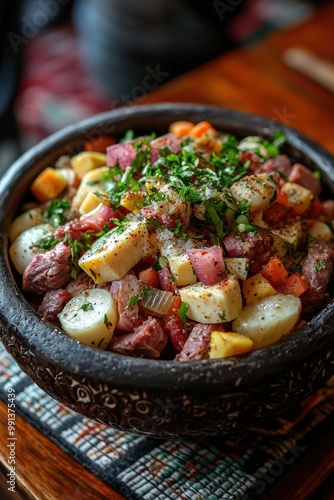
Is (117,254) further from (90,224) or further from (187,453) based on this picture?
(187,453)

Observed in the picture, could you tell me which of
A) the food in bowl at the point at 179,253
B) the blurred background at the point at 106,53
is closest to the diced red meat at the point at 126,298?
the food in bowl at the point at 179,253

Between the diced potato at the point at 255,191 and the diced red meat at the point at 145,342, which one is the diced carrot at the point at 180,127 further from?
the diced red meat at the point at 145,342

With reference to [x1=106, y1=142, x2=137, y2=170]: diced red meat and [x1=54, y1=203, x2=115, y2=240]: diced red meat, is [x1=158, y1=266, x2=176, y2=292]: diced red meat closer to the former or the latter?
[x1=54, y1=203, x2=115, y2=240]: diced red meat

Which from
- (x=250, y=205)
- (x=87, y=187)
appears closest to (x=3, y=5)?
(x=87, y=187)

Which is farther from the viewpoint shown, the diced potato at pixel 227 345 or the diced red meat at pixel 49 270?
the diced red meat at pixel 49 270

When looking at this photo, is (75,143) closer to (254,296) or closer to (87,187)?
(87,187)

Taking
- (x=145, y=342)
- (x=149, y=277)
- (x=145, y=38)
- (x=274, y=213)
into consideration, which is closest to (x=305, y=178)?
(x=274, y=213)
